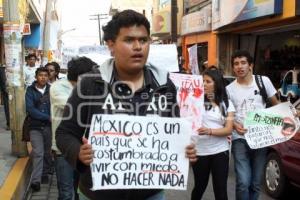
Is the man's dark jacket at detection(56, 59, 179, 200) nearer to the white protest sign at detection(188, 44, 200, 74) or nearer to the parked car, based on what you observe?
the parked car

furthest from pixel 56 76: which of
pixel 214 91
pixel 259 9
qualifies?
pixel 259 9

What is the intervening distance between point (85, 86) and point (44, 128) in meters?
4.24

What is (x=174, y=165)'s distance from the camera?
3.09m

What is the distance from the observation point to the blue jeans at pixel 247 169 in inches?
222

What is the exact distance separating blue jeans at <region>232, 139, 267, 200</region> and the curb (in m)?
2.41

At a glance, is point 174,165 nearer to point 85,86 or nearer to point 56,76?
point 85,86

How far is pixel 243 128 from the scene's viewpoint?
18.6ft

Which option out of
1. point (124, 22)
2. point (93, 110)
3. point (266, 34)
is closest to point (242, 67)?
point (124, 22)

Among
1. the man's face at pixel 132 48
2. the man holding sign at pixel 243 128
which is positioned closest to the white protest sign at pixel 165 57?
the man holding sign at pixel 243 128

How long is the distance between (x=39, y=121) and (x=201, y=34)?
56.9ft

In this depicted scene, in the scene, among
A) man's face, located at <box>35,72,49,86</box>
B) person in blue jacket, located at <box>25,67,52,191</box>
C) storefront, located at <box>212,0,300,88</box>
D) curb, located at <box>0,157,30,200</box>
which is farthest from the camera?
storefront, located at <box>212,0,300,88</box>

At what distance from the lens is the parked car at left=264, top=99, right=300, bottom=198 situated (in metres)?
6.53

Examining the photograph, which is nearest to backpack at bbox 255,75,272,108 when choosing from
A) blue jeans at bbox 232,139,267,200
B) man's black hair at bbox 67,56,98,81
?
blue jeans at bbox 232,139,267,200

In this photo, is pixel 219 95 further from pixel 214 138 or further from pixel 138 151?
pixel 138 151
